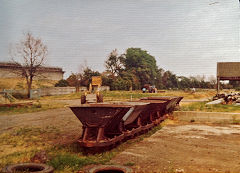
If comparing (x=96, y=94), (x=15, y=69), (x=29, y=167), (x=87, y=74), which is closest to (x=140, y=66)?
(x=87, y=74)

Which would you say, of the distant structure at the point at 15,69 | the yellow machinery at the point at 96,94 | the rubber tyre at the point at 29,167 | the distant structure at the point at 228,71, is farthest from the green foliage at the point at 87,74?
the rubber tyre at the point at 29,167

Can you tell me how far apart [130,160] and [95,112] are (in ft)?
5.03

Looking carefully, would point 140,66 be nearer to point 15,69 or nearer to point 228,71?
point 228,71

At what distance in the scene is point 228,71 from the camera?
28.8 metres

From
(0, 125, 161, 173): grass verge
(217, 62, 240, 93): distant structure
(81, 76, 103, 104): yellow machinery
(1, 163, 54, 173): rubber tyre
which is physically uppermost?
(217, 62, 240, 93): distant structure

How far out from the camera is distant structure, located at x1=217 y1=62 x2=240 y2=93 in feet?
92.9

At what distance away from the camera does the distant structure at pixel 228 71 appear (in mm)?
28312

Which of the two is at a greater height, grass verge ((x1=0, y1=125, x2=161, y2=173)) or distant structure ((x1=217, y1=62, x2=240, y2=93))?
distant structure ((x1=217, y1=62, x2=240, y2=93))

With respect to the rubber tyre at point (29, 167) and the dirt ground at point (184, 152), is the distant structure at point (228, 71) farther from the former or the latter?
the rubber tyre at point (29, 167)

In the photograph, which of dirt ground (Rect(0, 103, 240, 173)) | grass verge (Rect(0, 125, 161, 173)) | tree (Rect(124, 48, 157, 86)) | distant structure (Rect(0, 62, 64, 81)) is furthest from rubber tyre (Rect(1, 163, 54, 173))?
tree (Rect(124, 48, 157, 86))

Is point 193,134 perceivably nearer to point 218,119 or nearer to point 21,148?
point 218,119

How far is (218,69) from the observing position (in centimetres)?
2906

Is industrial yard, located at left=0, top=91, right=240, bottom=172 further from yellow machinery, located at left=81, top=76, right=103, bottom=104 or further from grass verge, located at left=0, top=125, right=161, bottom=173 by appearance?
yellow machinery, located at left=81, top=76, right=103, bottom=104

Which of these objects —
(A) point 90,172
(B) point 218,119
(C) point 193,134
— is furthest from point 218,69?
(A) point 90,172
